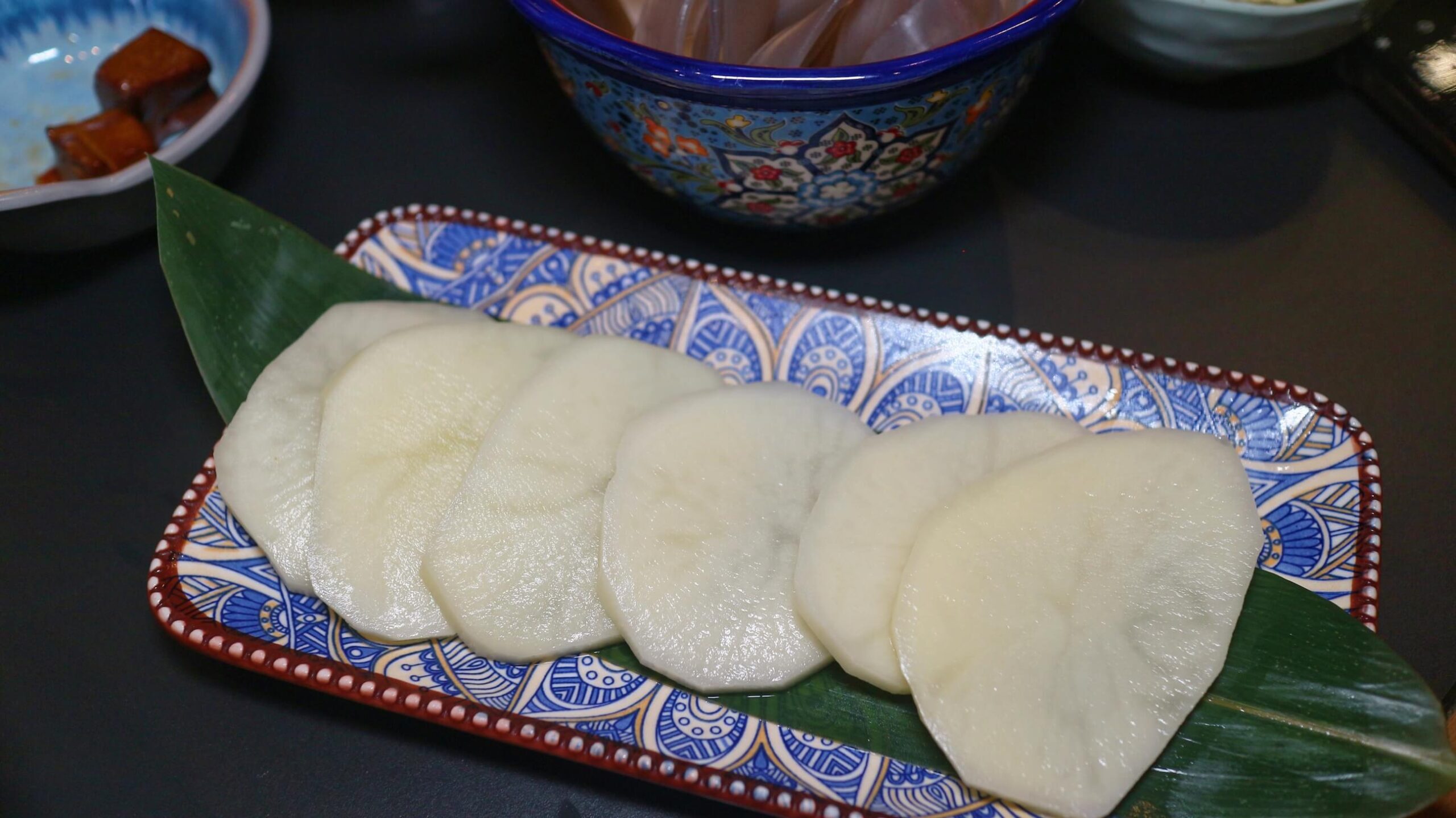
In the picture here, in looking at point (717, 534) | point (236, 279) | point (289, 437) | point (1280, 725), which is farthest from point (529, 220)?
point (1280, 725)

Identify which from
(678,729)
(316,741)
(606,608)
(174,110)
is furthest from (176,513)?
(174,110)

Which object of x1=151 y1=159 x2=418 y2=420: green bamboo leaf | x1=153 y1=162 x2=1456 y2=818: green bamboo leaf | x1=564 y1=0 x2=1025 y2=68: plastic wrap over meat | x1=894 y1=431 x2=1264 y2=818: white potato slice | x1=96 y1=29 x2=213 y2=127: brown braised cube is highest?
x1=564 y1=0 x2=1025 y2=68: plastic wrap over meat

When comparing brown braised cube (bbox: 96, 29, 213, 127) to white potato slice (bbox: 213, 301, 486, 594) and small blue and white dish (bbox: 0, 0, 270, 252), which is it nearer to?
small blue and white dish (bbox: 0, 0, 270, 252)

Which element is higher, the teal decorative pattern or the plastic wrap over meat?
the plastic wrap over meat

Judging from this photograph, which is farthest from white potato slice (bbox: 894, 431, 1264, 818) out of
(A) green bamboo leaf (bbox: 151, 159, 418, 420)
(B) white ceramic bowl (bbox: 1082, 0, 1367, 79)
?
(A) green bamboo leaf (bbox: 151, 159, 418, 420)

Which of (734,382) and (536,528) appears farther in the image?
(734,382)

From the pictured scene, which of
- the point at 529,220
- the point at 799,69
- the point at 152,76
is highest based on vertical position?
the point at 799,69

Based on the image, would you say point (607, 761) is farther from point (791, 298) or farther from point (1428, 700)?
point (1428, 700)

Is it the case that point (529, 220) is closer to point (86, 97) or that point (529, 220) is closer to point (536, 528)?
point (536, 528)

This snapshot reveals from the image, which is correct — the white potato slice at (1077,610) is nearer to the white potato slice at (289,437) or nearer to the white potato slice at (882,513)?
the white potato slice at (882,513)
